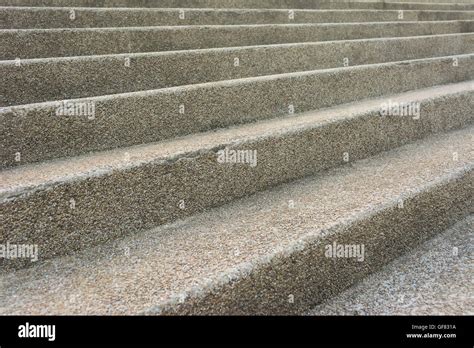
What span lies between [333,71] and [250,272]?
1491 millimetres

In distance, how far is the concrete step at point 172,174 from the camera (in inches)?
41.7

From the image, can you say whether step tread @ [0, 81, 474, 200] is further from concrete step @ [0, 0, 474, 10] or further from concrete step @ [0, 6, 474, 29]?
concrete step @ [0, 0, 474, 10]

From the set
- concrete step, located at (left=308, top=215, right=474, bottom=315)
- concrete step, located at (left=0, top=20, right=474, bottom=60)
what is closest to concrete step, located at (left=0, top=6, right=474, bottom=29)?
concrete step, located at (left=0, top=20, right=474, bottom=60)

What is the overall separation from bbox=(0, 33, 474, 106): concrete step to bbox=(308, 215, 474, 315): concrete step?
4.11 feet

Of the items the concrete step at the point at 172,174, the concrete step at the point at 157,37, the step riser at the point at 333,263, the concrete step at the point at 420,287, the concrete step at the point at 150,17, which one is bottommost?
the concrete step at the point at 420,287

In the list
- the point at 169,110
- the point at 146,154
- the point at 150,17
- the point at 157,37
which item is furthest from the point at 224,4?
the point at 146,154

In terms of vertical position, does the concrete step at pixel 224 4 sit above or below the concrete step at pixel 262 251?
above

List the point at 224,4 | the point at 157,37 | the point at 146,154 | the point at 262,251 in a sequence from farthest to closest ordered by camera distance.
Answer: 1. the point at 224,4
2. the point at 157,37
3. the point at 146,154
4. the point at 262,251

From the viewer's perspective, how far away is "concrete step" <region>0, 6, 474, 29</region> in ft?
6.43

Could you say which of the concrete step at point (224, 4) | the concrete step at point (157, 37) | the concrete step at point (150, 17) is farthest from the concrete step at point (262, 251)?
the concrete step at point (224, 4)

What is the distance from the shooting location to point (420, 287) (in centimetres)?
119

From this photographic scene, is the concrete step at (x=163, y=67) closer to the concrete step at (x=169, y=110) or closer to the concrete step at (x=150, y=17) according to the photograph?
the concrete step at (x=169, y=110)

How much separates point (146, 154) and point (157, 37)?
1.06 m

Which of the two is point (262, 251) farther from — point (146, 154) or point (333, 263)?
point (146, 154)
